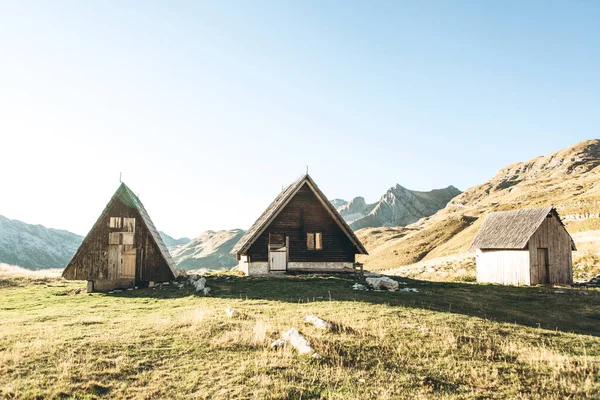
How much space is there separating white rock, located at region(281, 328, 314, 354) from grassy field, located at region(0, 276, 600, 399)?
28 cm

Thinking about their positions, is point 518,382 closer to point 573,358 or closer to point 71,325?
point 573,358

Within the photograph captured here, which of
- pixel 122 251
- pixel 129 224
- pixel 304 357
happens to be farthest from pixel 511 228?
pixel 122 251

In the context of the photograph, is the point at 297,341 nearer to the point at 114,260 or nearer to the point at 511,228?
the point at 114,260

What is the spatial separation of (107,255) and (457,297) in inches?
876

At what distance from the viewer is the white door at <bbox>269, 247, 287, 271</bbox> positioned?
3167 centimetres

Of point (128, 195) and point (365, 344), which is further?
point (128, 195)

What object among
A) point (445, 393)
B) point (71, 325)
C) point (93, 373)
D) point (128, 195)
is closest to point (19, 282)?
point (128, 195)

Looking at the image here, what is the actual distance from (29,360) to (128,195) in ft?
66.1

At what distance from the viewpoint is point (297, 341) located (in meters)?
10.8

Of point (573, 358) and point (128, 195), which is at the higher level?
point (128, 195)

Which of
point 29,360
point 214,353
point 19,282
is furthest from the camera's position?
point 19,282

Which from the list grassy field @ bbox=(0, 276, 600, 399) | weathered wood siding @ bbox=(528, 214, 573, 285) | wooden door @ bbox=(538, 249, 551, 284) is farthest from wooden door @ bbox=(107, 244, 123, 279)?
wooden door @ bbox=(538, 249, 551, 284)

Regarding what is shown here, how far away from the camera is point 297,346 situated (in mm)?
10641

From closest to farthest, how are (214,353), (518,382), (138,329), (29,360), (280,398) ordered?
(280,398) → (518,382) → (29,360) → (214,353) → (138,329)
